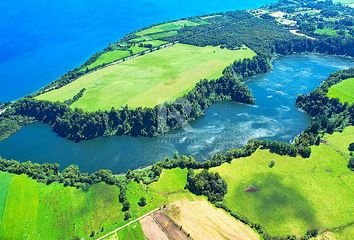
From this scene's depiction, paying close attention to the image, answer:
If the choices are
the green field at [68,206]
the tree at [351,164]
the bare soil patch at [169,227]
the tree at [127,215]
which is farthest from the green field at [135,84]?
the tree at [351,164]

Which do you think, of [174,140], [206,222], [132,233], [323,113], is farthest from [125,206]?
[323,113]

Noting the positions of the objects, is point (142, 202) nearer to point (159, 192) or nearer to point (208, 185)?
point (159, 192)

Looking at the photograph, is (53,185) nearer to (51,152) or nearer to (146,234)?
(51,152)

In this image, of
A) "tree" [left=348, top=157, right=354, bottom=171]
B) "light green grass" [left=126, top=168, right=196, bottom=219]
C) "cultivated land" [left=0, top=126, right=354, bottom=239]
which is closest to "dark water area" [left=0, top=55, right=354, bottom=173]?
"light green grass" [left=126, top=168, right=196, bottom=219]

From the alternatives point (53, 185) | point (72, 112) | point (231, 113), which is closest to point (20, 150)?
point (72, 112)

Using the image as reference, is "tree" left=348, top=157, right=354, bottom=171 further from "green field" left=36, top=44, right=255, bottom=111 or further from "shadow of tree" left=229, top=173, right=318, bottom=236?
"green field" left=36, top=44, right=255, bottom=111
